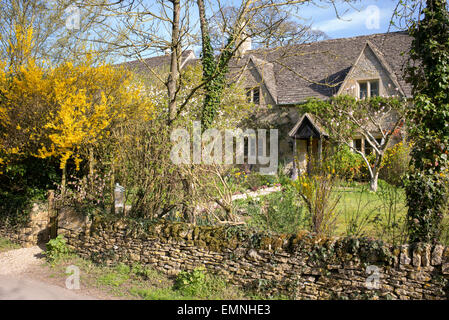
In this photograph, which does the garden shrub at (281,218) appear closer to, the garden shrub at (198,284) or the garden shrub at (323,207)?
the garden shrub at (323,207)

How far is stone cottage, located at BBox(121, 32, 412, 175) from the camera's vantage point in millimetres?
17797

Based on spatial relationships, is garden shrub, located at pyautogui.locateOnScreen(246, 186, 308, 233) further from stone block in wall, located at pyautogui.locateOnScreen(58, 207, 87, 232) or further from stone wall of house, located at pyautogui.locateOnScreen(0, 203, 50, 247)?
stone wall of house, located at pyautogui.locateOnScreen(0, 203, 50, 247)

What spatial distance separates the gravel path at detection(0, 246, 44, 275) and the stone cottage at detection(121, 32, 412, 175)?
37.8 ft

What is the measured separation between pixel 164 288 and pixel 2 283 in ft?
9.06

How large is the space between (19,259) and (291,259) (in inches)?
220

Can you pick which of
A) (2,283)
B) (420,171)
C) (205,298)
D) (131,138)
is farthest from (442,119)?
(2,283)

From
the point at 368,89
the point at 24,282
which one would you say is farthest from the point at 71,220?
the point at 368,89

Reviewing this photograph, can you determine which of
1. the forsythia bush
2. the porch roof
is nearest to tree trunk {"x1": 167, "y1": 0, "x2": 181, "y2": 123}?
the forsythia bush

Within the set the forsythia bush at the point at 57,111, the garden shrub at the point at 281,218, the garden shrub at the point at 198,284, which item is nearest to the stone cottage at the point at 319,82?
the forsythia bush at the point at 57,111

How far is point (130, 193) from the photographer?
7277mm

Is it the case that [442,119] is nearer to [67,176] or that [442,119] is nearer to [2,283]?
[2,283]

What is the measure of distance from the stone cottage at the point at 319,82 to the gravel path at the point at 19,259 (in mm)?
11529

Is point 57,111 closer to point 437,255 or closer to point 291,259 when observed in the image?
point 291,259

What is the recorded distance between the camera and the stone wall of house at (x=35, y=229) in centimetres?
834
